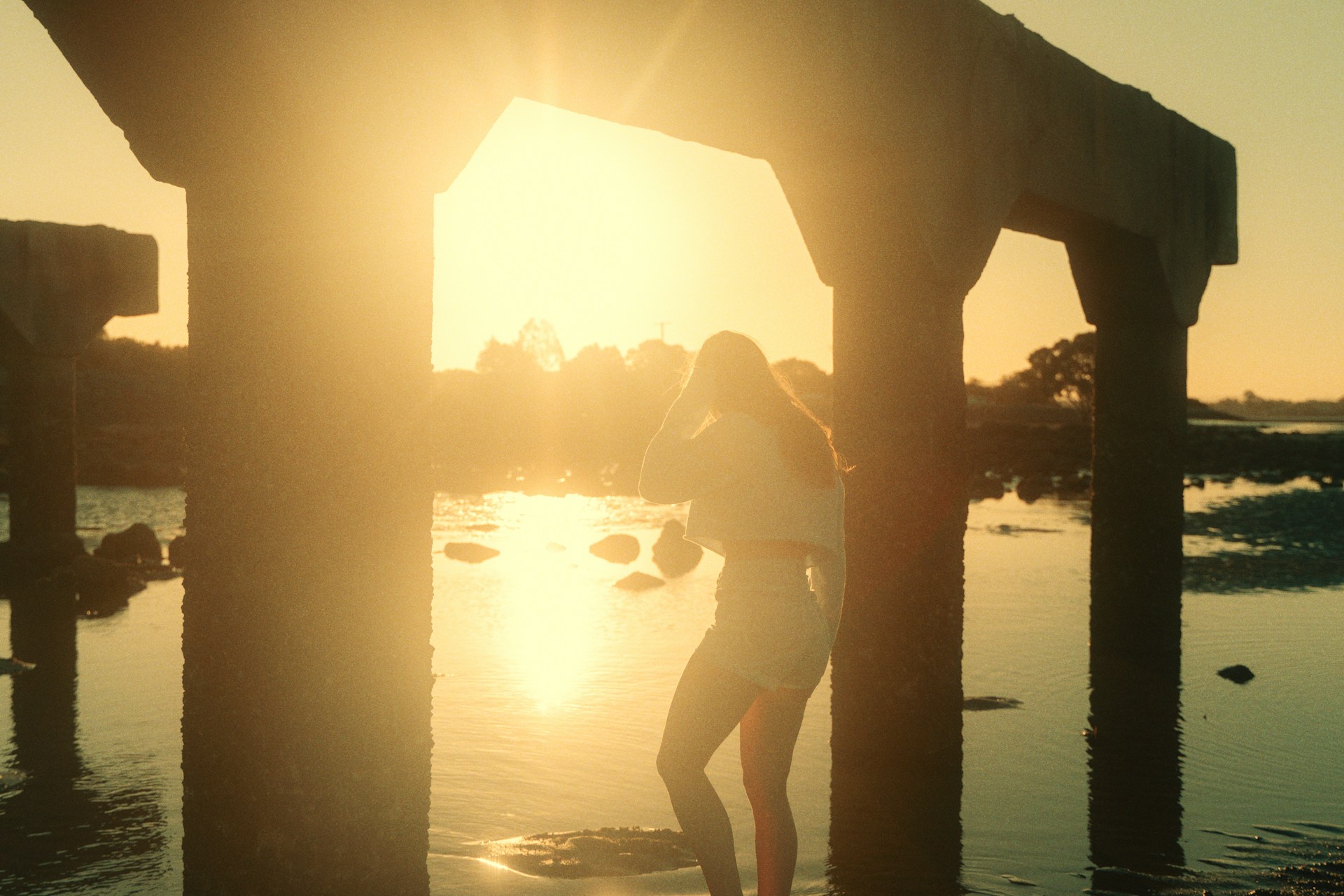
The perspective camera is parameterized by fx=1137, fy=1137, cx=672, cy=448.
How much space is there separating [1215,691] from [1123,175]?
379 cm

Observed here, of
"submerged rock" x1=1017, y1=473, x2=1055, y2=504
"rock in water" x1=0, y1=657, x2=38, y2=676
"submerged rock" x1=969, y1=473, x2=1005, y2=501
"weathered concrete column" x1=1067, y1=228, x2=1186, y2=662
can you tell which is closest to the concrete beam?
"rock in water" x1=0, y1=657, x2=38, y2=676

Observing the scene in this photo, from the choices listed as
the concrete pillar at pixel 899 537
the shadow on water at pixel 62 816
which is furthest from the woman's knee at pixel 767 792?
the shadow on water at pixel 62 816

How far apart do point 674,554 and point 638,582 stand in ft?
7.49

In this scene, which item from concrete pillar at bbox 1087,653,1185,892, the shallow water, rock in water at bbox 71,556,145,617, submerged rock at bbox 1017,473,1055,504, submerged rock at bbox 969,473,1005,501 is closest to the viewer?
the shallow water

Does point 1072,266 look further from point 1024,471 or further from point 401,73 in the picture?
point 1024,471

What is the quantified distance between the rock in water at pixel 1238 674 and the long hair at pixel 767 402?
647 cm

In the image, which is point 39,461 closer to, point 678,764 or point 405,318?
point 405,318

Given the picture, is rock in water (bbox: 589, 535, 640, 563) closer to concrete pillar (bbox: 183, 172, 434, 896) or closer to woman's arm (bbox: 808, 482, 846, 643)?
woman's arm (bbox: 808, 482, 846, 643)

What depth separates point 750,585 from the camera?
348cm

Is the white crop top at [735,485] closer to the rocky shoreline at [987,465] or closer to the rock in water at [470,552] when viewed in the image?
the rock in water at [470,552]

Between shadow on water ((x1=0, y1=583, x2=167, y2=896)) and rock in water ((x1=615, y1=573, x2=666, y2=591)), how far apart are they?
694 centimetres

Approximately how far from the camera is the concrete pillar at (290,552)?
3215mm

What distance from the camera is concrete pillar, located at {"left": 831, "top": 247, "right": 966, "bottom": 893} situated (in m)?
5.79

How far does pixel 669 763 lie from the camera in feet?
11.3
